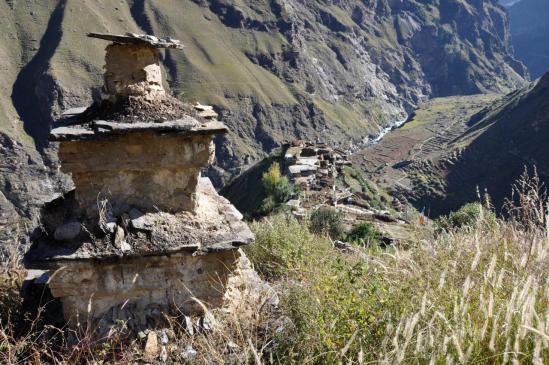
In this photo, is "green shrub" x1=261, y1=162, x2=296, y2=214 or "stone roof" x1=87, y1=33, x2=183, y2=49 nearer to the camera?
"stone roof" x1=87, y1=33, x2=183, y2=49

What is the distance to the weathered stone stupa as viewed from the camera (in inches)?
199

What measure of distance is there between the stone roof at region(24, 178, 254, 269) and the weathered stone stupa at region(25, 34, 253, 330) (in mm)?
11

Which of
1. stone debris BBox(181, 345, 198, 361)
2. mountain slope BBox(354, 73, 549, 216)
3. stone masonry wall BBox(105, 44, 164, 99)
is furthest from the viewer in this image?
mountain slope BBox(354, 73, 549, 216)

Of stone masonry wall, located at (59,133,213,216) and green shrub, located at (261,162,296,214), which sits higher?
stone masonry wall, located at (59,133,213,216)

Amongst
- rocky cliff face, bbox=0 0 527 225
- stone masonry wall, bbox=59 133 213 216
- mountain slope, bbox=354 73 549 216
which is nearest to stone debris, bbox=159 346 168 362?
stone masonry wall, bbox=59 133 213 216

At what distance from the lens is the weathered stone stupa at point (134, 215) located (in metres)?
5.05

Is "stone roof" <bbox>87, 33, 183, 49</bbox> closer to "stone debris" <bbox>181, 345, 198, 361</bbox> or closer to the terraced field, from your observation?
"stone debris" <bbox>181, 345, 198, 361</bbox>

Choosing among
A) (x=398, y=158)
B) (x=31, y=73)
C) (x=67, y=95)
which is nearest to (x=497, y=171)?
(x=398, y=158)

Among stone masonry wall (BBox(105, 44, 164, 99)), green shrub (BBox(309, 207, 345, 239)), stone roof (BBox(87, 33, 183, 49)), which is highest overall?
stone roof (BBox(87, 33, 183, 49))

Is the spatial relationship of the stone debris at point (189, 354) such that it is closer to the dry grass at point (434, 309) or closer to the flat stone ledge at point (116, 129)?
the dry grass at point (434, 309)

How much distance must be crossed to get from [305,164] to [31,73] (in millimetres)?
102621

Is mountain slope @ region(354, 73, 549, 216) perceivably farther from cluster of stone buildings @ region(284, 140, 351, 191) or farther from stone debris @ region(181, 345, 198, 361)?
A: stone debris @ region(181, 345, 198, 361)

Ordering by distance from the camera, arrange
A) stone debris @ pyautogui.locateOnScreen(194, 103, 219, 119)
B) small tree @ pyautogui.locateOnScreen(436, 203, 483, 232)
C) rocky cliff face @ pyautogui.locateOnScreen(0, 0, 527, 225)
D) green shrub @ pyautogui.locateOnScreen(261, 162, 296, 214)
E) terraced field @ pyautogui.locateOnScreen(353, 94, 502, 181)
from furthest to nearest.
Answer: rocky cliff face @ pyautogui.locateOnScreen(0, 0, 527, 225) < terraced field @ pyautogui.locateOnScreen(353, 94, 502, 181) < green shrub @ pyautogui.locateOnScreen(261, 162, 296, 214) < stone debris @ pyautogui.locateOnScreen(194, 103, 219, 119) < small tree @ pyautogui.locateOnScreen(436, 203, 483, 232)

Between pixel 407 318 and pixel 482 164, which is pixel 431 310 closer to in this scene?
pixel 407 318
